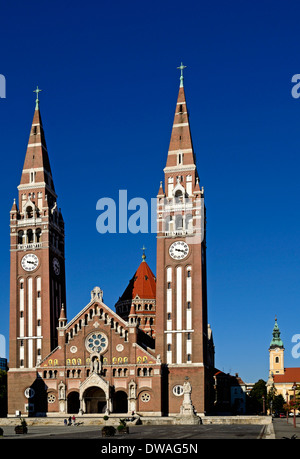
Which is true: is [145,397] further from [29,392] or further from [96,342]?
[29,392]

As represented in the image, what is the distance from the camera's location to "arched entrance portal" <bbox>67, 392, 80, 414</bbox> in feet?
303

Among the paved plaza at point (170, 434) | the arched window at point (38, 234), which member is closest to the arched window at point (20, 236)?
the arched window at point (38, 234)

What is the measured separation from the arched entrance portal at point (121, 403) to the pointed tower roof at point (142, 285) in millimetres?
22135

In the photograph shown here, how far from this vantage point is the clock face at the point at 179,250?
93500mm

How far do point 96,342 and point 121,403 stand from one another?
959 centimetres

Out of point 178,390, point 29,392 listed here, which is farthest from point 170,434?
point 29,392

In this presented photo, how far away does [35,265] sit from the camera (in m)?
98.1

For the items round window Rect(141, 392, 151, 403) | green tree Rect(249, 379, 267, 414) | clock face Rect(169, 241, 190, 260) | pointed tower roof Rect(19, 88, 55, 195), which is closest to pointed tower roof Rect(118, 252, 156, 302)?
clock face Rect(169, 241, 190, 260)

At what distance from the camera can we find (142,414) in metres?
88.1

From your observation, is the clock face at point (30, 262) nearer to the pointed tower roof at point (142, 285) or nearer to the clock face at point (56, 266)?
the clock face at point (56, 266)

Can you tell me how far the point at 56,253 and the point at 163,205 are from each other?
18.8 metres

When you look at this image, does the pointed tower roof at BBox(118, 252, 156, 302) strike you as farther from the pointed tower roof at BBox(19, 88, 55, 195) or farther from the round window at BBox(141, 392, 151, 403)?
the round window at BBox(141, 392, 151, 403)

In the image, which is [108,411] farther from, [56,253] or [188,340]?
[56,253]
